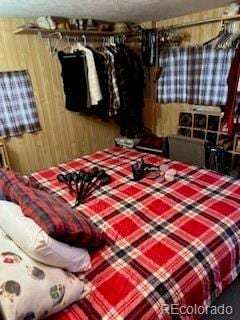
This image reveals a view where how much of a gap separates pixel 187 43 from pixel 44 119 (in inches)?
81.8

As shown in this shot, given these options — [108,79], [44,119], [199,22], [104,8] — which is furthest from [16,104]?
[199,22]

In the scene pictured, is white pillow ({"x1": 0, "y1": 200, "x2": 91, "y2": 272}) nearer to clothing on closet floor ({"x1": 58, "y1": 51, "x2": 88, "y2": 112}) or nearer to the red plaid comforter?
the red plaid comforter

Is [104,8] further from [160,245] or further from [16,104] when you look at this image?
[160,245]

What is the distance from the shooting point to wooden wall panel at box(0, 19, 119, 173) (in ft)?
8.84

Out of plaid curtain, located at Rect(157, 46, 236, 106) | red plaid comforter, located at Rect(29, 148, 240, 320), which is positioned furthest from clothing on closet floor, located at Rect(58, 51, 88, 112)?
red plaid comforter, located at Rect(29, 148, 240, 320)

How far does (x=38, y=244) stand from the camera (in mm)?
916

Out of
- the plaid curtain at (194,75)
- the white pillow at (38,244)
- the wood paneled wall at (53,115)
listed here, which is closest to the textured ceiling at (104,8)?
the wood paneled wall at (53,115)

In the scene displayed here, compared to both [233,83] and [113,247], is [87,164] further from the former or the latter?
[233,83]

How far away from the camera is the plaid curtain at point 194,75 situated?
8.93 ft

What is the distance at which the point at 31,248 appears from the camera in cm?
92

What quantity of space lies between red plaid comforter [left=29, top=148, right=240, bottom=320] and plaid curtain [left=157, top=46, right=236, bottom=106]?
4.57ft

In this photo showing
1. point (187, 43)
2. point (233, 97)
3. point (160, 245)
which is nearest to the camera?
point (160, 245)

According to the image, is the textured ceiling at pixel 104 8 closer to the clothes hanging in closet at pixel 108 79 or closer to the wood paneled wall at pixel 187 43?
the wood paneled wall at pixel 187 43

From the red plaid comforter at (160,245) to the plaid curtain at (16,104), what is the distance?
4.48 feet
